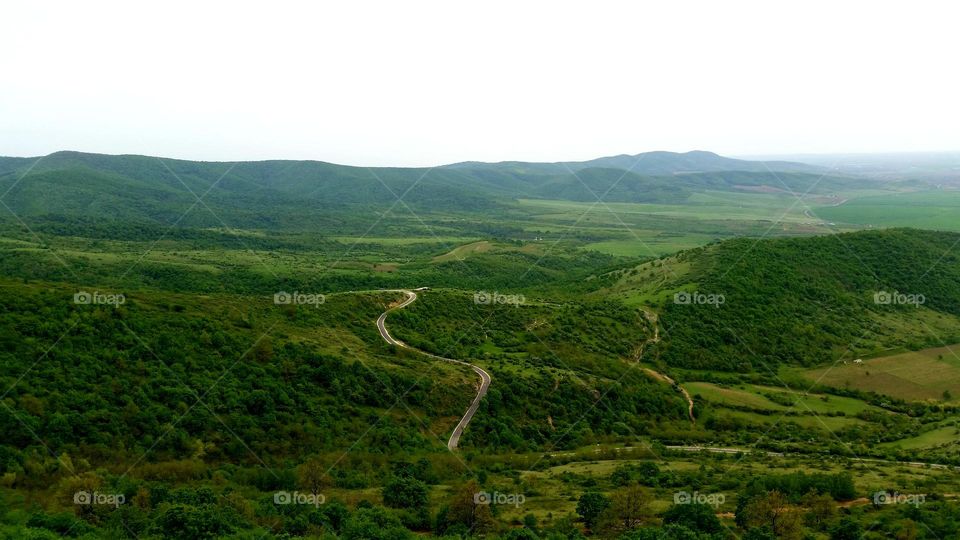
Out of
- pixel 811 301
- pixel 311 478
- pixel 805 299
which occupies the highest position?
pixel 805 299

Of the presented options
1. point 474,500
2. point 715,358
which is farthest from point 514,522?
point 715,358

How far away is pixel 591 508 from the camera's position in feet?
95.0

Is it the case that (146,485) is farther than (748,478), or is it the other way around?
(748,478)

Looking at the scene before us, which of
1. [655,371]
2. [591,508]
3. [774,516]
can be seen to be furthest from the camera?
[655,371]

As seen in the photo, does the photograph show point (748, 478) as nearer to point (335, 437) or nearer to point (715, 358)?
point (335, 437)

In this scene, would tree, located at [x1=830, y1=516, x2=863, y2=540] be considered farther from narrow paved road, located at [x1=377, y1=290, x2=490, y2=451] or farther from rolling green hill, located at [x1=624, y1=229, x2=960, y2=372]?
rolling green hill, located at [x1=624, y1=229, x2=960, y2=372]

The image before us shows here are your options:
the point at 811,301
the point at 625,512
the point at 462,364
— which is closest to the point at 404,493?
the point at 625,512

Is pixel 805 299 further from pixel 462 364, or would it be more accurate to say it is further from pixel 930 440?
pixel 462 364

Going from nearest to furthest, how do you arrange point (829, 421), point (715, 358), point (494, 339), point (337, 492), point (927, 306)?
point (337, 492), point (829, 421), point (494, 339), point (715, 358), point (927, 306)

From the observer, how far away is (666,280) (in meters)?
88.6

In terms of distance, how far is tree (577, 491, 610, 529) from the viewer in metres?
28.6

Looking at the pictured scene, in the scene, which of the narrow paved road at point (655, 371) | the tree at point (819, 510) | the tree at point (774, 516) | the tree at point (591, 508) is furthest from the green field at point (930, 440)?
the tree at point (591, 508)

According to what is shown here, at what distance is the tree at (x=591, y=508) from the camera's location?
28.6 meters

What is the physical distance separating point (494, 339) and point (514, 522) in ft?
117
